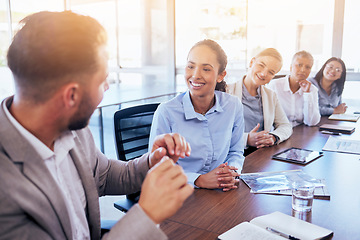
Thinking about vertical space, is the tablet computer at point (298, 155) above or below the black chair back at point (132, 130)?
below

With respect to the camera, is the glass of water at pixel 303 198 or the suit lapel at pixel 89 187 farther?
the glass of water at pixel 303 198

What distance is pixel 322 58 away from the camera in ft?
16.4

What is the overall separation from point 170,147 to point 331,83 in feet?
11.5

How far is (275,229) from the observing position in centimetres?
110

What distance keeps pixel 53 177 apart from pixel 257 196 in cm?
87

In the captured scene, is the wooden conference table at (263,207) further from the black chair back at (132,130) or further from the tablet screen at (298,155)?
the black chair back at (132,130)

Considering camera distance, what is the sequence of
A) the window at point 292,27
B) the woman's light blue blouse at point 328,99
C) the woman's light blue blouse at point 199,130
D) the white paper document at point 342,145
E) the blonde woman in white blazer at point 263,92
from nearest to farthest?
the woman's light blue blouse at point 199,130 → the white paper document at point 342,145 → the blonde woman in white blazer at point 263,92 → the woman's light blue blouse at point 328,99 → the window at point 292,27

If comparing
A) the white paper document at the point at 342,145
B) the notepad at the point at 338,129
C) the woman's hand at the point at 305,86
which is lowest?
the notepad at the point at 338,129

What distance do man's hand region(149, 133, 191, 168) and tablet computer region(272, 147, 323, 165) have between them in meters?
0.95

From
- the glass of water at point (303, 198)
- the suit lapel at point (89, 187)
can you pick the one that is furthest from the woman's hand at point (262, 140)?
the suit lapel at point (89, 187)

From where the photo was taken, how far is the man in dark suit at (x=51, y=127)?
790mm

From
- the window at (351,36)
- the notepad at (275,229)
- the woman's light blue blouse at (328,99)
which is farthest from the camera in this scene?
the window at (351,36)

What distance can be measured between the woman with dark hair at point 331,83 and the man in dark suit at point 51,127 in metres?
3.49

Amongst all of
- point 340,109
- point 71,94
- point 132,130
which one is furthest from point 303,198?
point 340,109
